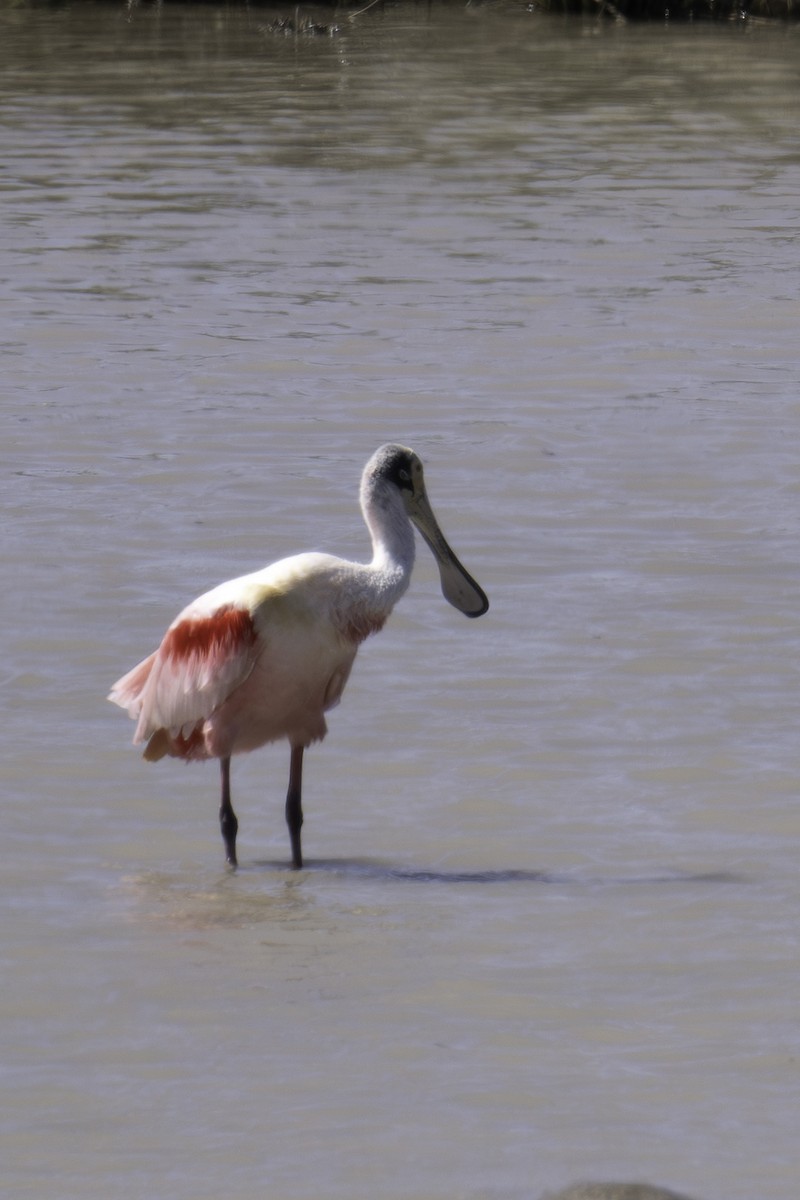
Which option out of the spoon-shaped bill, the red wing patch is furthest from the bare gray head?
the red wing patch

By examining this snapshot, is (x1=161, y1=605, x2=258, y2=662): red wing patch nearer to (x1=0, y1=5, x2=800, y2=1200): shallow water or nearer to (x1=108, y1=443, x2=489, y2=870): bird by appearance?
(x1=108, y1=443, x2=489, y2=870): bird

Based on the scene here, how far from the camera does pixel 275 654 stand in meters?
5.56

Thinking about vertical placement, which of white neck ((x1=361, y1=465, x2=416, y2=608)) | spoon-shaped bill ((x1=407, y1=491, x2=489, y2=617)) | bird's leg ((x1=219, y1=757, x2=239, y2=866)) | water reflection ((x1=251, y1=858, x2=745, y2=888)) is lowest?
water reflection ((x1=251, y1=858, x2=745, y2=888))

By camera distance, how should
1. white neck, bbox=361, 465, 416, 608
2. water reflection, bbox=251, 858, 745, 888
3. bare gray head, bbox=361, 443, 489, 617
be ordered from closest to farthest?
1. water reflection, bbox=251, 858, 745, 888
2. white neck, bbox=361, 465, 416, 608
3. bare gray head, bbox=361, 443, 489, 617

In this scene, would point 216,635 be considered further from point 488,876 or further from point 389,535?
point 488,876

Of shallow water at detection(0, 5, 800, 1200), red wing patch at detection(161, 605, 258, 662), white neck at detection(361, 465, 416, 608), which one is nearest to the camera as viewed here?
shallow water at detection(0, 5, 800, 1200)

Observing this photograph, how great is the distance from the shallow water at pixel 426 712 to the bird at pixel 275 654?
239 millimetres

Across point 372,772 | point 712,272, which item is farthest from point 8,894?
point 712,272

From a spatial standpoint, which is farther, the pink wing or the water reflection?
the pink wing

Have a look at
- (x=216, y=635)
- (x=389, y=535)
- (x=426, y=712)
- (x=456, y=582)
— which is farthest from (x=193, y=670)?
(x=426, y=712)

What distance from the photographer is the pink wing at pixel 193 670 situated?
18.1 feet

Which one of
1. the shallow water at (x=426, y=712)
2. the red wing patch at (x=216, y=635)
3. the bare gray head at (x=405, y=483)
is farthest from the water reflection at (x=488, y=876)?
the bare gray head at (x=405, y=483)

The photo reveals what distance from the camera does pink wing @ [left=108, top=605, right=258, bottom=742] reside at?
5.53m

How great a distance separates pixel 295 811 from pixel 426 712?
1129 mm
